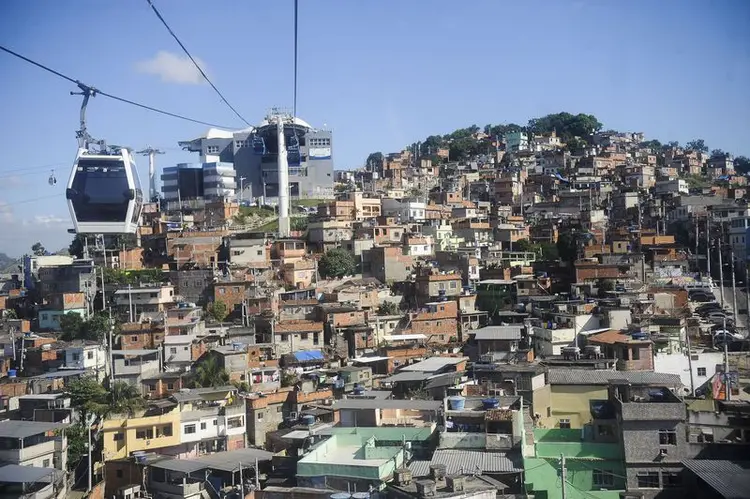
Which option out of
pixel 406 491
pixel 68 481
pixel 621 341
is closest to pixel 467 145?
pixel 621 341

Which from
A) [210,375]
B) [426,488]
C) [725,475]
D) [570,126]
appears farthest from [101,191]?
[570,126]

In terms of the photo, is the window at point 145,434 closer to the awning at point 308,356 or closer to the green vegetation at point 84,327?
the awning at point 308,356

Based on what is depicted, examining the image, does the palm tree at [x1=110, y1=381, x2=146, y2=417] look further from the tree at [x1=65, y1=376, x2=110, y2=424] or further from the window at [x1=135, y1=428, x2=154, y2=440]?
the window at [x1=135, y1=428, x2=154, y2=440]

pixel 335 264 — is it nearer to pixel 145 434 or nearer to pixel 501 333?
pixel 501 333

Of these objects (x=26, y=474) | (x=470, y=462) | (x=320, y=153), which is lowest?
(x=26, y=474)

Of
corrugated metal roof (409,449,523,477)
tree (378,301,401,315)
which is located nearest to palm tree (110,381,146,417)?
corrugated metal roof (409,449,523,477)

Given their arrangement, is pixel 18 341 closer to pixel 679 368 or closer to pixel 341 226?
pixel 341 226
